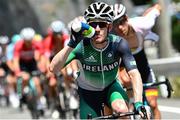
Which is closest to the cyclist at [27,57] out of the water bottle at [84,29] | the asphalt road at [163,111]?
the asphalt road at [163,111]

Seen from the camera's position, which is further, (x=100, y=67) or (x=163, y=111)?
(x=163, y=111)

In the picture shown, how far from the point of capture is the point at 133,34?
31.8ft

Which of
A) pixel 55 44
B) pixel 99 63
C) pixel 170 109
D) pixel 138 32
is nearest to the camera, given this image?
pixel 99 63

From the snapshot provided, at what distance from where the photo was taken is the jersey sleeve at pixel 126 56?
744 centimetres

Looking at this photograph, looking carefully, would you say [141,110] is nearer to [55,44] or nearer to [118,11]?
[118,11]

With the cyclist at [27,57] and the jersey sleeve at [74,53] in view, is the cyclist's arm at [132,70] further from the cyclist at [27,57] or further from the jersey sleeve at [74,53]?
the cyclist at [27,57]

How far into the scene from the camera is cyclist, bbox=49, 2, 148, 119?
24.3 feet

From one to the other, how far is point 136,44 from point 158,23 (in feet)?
34.4

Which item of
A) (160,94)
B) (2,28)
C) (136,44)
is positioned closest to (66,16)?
(2,28)

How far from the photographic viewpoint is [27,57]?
52.2 ft

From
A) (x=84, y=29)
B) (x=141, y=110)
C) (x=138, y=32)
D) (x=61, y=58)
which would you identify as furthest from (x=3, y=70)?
(x=141, y=110)

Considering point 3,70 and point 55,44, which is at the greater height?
point 3,70

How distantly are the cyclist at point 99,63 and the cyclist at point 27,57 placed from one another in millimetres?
7254

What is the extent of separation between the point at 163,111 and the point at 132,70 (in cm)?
718
